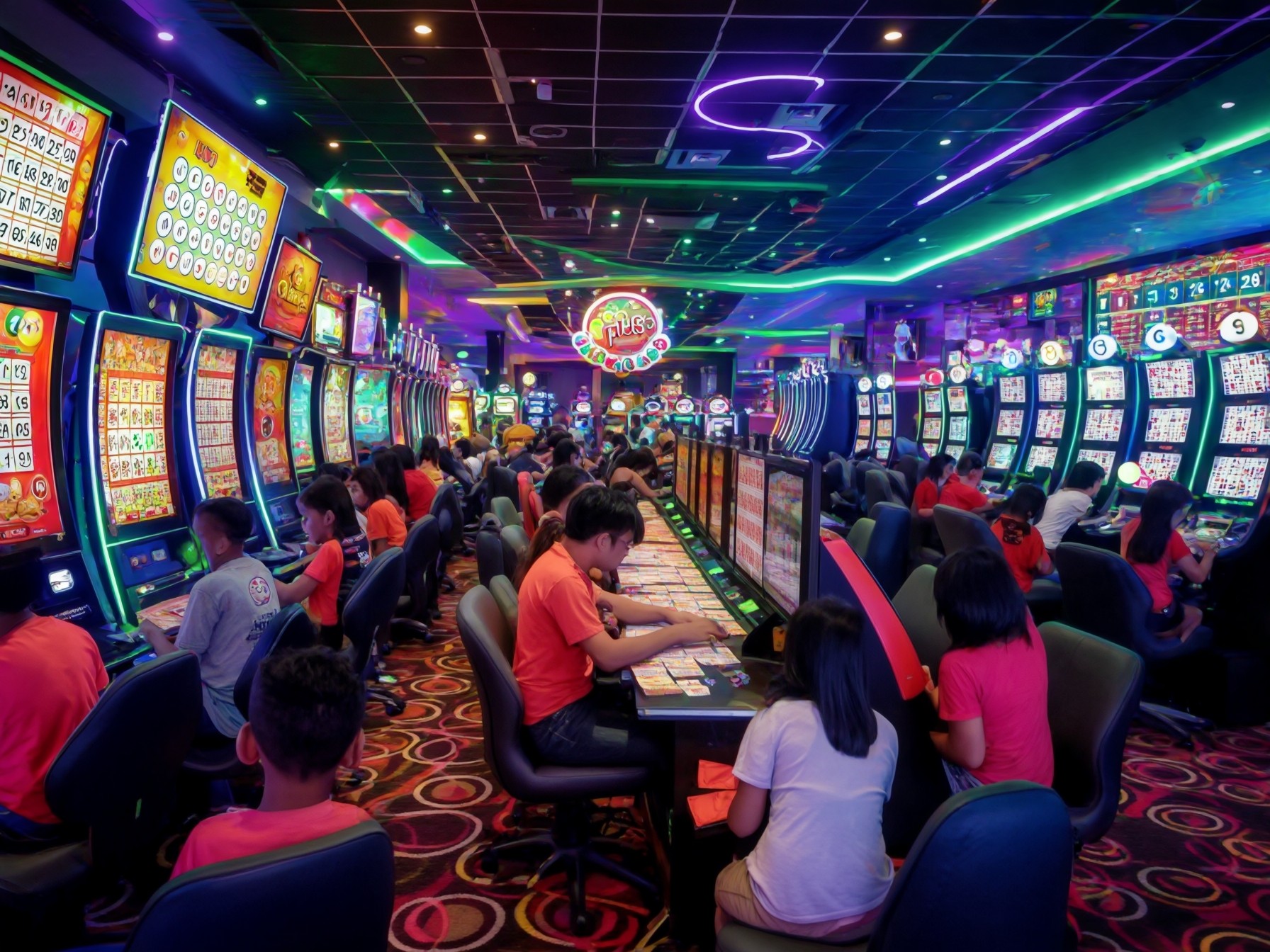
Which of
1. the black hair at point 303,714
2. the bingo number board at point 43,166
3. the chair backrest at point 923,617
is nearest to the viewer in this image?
the black hair at point 303,714

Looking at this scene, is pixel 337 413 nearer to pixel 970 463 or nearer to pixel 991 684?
pixel 970 463

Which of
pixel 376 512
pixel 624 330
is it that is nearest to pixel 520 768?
pixel 376 512

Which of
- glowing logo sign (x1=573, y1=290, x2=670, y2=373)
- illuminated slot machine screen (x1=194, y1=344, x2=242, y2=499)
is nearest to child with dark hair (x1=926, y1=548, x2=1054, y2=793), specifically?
illuminated slot machine screen (x1=194, y1=344, x2=242, y2=499)

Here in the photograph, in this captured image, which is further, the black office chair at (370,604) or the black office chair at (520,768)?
the black office chair at (370,604)

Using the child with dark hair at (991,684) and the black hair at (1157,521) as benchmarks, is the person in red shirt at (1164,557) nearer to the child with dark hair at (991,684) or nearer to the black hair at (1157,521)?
the black hair at (1157,521)

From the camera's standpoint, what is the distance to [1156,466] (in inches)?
238

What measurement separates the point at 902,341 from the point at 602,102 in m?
10.2

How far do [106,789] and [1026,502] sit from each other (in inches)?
172

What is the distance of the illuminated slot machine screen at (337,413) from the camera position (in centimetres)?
619

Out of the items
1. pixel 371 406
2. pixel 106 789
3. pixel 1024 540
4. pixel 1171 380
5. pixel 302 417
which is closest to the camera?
pixel 106 789

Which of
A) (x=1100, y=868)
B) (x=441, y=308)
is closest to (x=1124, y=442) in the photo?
(x=1100, y=868)

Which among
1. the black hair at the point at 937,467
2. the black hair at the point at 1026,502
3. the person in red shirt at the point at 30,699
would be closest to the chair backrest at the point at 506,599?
the person in red shirt at the point at 30,699

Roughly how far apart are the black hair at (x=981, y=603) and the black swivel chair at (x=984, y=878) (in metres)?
0.98

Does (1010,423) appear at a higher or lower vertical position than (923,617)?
higher
